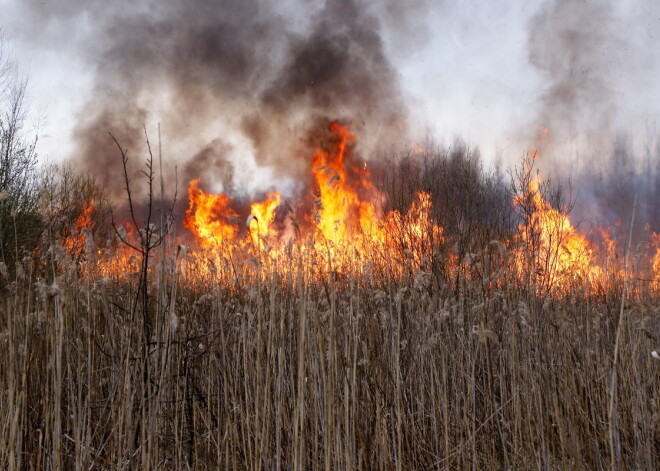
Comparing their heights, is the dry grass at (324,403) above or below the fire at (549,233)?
below

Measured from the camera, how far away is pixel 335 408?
2.64 meters

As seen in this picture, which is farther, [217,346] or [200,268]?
[200,268]

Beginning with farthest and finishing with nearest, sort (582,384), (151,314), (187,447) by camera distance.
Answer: (151,314) < (582,384) < (187,447)

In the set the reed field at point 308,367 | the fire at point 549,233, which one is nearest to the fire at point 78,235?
the reed field at point 308,367

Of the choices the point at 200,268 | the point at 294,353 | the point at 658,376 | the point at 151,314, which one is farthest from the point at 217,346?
the point at 200,268

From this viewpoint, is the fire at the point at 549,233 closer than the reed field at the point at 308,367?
No

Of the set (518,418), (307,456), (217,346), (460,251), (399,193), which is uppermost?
(399,193)

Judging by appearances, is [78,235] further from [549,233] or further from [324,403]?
[549,233]

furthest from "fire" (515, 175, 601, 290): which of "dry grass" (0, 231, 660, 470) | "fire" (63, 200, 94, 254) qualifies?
"fire" (63, 200, 94, 254)

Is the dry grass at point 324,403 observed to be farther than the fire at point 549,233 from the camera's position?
No

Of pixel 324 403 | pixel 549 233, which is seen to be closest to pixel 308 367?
pixel 324 403

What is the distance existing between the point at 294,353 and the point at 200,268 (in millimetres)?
3969

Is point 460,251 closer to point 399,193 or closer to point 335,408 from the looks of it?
point 399,193

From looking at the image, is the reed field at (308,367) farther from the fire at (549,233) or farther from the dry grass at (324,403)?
the fire at (549,233)
